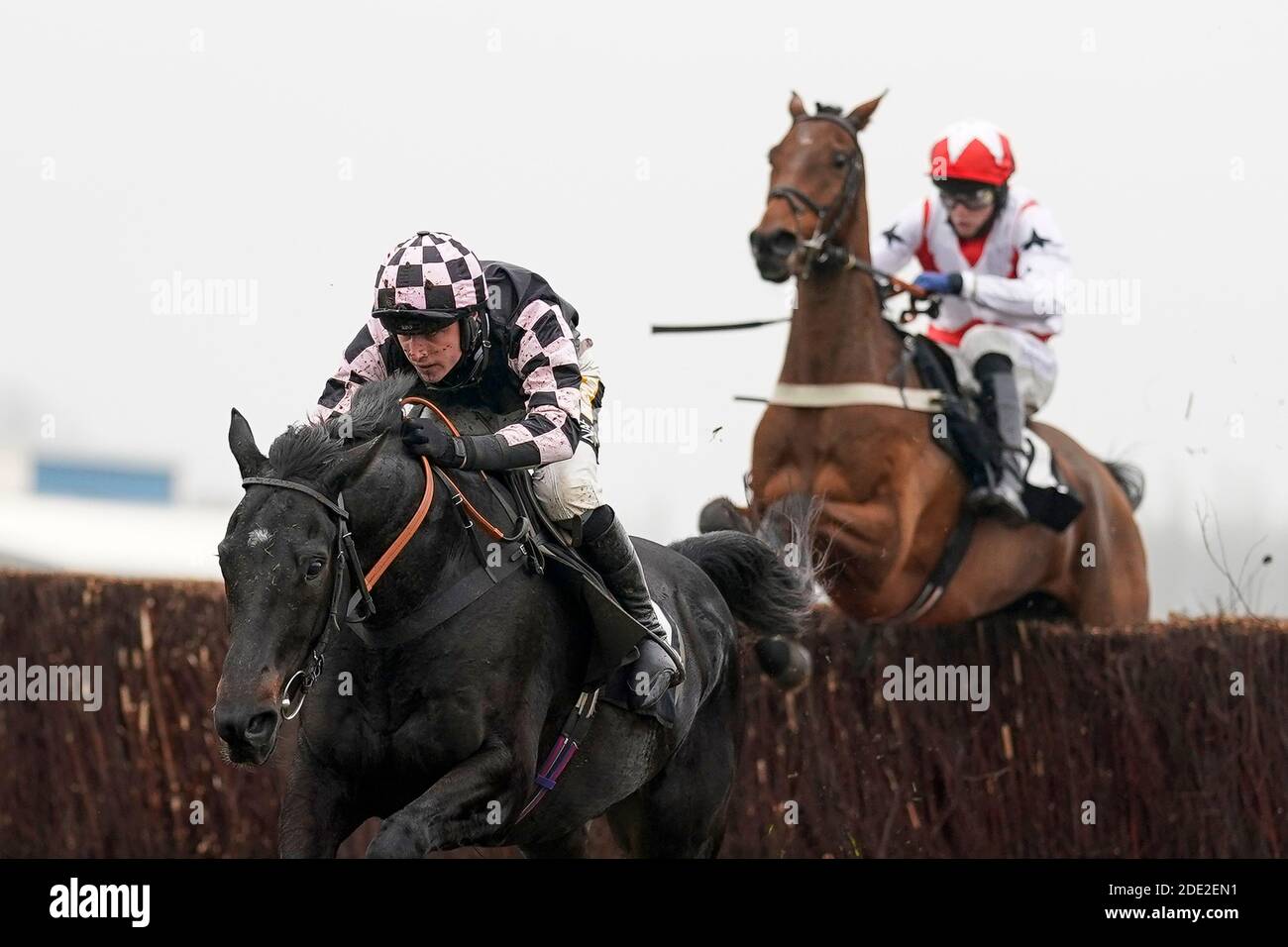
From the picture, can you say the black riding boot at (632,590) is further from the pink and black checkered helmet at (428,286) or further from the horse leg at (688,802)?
the pink and black checkered helmet at (428,286)

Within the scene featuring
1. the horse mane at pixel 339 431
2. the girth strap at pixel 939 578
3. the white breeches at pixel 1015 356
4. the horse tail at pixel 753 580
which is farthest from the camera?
the white breeches at pixel 1015 356

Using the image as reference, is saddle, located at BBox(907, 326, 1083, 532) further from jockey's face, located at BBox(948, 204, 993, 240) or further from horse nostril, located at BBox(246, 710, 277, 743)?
horse nostril, located at BBox(246, 710, 277, 743)

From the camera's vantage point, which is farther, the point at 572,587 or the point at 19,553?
the point at 19,553

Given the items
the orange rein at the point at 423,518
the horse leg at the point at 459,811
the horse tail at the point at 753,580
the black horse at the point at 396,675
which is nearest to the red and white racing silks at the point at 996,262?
the horse tail at the point at 753,580

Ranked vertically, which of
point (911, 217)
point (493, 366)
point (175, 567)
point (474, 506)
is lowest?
point (175, 567)

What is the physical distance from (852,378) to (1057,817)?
6.91 ft

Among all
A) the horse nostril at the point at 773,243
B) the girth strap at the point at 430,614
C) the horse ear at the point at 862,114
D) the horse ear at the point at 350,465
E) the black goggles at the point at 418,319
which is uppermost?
the horse ear at the point at 862,114

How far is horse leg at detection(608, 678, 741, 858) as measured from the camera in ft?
20.0

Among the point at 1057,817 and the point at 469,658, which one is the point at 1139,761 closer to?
the point at 1057,817

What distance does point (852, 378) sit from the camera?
8.59 m

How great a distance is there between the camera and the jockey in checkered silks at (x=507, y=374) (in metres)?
4.86

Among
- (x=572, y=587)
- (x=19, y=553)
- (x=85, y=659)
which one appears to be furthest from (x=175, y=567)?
(x=572, y=587)

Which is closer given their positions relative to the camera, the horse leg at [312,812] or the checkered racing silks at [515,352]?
the horse leg at [312,812]

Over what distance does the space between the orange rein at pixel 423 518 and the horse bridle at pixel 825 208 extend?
3.51 metres
